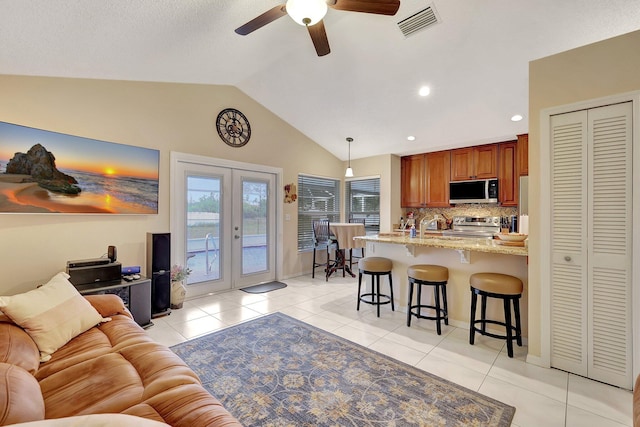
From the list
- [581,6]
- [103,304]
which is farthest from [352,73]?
[103,304]

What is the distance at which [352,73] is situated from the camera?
375cm

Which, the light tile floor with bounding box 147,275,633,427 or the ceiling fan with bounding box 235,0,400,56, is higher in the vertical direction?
the ceiling fan with bounding box 235,0,400,56

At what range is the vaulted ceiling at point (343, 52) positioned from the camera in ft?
7.40

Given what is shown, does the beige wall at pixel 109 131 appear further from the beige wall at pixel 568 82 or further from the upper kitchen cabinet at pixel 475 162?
the beige wall at pixel 568 82

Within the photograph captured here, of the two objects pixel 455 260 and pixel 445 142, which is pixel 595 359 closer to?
pixel 455 260

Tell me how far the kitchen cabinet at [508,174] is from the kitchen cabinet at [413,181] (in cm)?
132

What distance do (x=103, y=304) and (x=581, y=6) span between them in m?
4.63

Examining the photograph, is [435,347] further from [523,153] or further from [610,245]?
[523,153]

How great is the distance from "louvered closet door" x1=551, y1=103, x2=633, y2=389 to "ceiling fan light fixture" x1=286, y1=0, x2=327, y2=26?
79.3 inches

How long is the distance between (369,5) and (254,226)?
364cm

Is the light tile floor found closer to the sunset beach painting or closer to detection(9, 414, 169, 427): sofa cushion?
the sunset beach painting

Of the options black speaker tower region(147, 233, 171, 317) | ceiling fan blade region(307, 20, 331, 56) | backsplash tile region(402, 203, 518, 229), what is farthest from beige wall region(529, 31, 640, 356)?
black speaker tower region(147, 233, 171, 317)

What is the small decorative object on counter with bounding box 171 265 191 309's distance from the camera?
368 cm

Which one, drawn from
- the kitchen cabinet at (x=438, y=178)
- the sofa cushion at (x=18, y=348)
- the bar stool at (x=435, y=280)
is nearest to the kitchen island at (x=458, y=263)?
the bar stool at (x=435, y=280)
